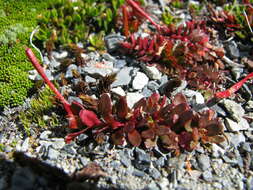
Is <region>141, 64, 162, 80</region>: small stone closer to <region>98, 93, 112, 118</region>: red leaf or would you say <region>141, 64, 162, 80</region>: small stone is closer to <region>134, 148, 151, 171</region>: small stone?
<region>98, 93, 112, 118</region>: red leaf

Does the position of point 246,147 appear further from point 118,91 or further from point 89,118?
point 89,118

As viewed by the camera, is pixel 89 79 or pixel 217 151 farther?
pixel 89 79

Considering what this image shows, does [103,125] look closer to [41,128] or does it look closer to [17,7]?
[41,128]

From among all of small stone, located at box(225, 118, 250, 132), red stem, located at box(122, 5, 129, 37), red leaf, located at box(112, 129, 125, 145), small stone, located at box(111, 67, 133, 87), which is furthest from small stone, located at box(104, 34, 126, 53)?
small stone, located at box(225, 118, 250, 132)

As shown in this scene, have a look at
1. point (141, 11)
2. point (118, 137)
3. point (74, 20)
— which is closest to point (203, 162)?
point (118, 137)

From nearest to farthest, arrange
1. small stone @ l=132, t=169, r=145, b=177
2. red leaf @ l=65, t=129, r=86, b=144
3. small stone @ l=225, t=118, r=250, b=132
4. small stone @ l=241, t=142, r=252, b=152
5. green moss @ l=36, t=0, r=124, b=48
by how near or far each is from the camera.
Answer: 1. small stone @ l=132, t=169, r=145, b=177
2. red leaf @ l=65, t=129, r=86, b=144
3. small stone @ l=241, t=142, r=252, b=152
4. small stone @ l=225, t=118, r=250, b=132
5. green moss @ l=36, t=0, r=124, b=48

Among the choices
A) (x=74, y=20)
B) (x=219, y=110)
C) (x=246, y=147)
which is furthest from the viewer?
(x=74, y=20)
